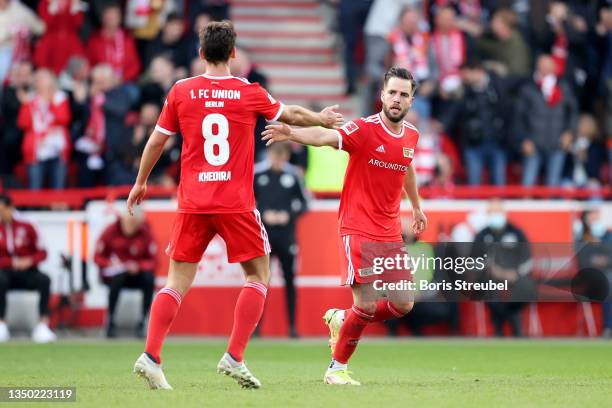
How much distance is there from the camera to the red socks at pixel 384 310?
10375mm

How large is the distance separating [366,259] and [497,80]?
10.1m

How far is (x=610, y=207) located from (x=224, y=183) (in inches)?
380

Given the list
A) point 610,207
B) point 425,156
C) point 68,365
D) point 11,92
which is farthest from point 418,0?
point 68,365

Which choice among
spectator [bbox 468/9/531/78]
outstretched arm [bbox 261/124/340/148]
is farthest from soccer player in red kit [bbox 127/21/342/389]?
spectator [bbox 468/9/531/78]

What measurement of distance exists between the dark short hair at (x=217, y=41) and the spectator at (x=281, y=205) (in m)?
7.77

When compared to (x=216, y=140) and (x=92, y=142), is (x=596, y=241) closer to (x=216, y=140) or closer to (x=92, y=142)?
(x=92, y=142)

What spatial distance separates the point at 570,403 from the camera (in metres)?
8.73

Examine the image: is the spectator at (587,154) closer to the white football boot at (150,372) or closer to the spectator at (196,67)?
the spectator at (196,67)

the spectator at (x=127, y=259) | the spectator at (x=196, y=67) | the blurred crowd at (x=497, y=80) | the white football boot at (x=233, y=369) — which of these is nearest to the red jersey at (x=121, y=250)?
the spectator at (x=127, y=259)

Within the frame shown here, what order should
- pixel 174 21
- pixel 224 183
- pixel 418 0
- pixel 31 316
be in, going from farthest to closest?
pixel 418 0 < pixel 174 21 < pixel 31 316 < pixel 224 183

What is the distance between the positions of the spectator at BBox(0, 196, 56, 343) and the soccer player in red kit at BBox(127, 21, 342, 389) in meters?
→ 7.75

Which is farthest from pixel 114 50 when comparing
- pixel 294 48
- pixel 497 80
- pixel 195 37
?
pixel 497 80

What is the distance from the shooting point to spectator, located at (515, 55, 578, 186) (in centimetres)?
1952

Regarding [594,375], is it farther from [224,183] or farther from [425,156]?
[425,156]
